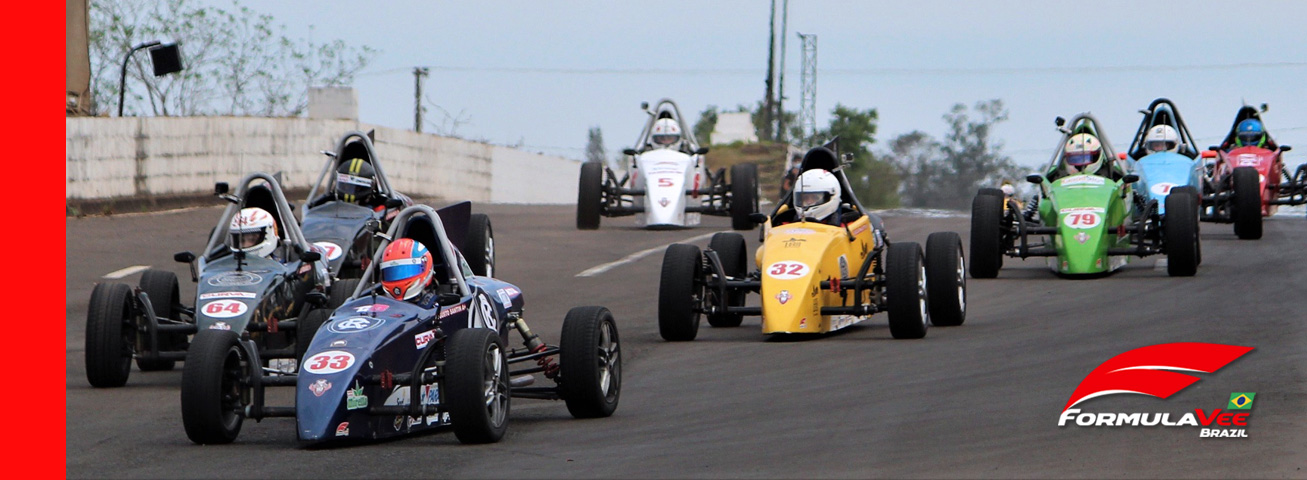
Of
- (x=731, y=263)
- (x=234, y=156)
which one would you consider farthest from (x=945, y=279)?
(x=234, y=156)

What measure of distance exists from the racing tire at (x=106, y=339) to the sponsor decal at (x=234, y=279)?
906 millimetres

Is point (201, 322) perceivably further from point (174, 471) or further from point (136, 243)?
point (136, 243)

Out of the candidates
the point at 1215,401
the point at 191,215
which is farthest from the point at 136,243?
the point at 1215,401

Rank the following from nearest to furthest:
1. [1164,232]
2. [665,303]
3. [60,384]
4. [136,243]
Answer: [60,384]
[665,303]
[1164,232]
[136,243]

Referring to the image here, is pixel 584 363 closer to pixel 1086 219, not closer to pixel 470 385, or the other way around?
pixel 470 385

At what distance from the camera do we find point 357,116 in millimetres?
45281

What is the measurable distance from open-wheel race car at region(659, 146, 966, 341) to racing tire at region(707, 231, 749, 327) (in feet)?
0.03

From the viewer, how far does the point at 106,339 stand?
13727 millimetres

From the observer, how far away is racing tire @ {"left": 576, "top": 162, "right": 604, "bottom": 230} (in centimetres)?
2955

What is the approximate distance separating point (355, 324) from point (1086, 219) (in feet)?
40.1

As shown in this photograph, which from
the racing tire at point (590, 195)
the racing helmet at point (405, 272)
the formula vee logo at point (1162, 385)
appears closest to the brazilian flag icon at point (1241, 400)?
the formula vee logo at point (1162, 385)

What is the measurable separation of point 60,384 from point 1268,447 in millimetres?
9653

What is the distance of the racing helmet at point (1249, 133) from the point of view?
30969 millimetres

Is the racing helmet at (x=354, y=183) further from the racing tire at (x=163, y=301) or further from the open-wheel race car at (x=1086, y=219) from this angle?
the open-wheel race car at (x=1086, y=219)
